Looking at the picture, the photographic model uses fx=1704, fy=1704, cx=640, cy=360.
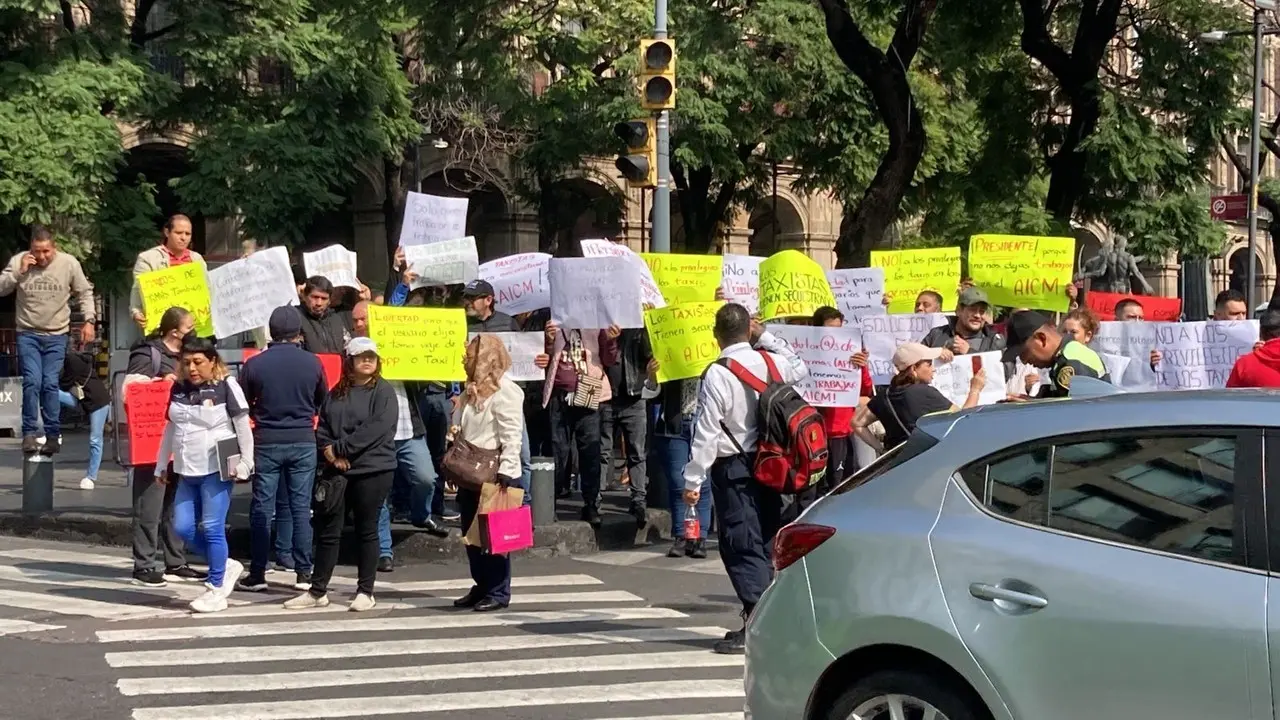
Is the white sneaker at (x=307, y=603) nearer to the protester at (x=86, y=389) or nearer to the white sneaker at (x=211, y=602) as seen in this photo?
the white sneaker at (x=211, y=602)

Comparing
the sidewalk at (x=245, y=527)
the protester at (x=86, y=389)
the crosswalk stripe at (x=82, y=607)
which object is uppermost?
the protester at (x=86, y=389)

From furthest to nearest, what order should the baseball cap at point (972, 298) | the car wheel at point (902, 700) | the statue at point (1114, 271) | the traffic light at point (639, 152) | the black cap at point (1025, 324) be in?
the statue at point (1114, 271), the traffic light at point (639, 152), the baseball cap at point (972, 298), the black cap at point (1025, 324), the car wheel at point (902, 700)

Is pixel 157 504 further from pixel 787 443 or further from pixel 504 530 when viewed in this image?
pixel 787 443

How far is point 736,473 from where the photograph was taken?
832 centimetres

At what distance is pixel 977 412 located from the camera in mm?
5250

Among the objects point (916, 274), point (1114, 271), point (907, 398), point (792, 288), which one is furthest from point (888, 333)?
point (1114, 271)

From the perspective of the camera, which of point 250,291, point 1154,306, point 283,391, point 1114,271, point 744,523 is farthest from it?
point 1114,271

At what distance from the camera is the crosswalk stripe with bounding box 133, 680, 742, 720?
7133mm

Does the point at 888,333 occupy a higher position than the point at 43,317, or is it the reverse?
the point at 43,317

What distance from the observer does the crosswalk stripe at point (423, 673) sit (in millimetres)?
7688

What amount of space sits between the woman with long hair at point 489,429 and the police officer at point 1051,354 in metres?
2.79

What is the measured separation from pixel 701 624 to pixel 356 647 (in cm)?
194

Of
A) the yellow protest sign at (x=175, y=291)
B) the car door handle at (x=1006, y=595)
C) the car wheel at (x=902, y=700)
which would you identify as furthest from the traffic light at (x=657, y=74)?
the car door handle at (x=1006, y=595)

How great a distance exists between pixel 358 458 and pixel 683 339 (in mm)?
2916
